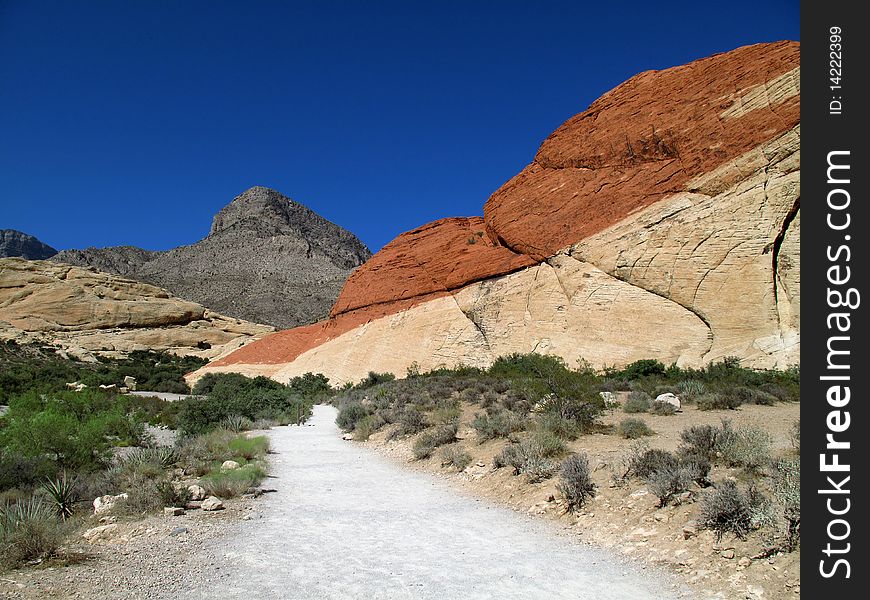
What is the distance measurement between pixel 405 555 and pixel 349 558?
58 centimetres

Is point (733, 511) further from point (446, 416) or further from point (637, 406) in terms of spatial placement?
point (446, 416)

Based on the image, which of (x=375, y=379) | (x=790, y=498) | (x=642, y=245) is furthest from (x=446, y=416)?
(x=375, y=379)

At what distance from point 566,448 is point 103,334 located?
172 ft

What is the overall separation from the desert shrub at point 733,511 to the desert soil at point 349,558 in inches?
31.1

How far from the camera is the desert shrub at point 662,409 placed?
12.6m

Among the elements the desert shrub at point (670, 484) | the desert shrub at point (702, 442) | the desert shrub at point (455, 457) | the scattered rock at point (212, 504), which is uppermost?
the desert shrub at point (702, 442)

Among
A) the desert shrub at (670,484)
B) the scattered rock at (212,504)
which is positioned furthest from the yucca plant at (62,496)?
the desert shrub at (670,484)

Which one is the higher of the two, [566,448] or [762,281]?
[762,281]

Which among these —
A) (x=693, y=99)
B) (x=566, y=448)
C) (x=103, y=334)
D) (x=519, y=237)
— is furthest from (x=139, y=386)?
(x=693, y=99)

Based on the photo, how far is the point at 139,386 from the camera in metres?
→ 35.4

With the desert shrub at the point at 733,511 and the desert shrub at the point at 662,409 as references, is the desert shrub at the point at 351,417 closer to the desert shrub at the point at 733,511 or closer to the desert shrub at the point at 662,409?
the desert shrub at the point at 662,409

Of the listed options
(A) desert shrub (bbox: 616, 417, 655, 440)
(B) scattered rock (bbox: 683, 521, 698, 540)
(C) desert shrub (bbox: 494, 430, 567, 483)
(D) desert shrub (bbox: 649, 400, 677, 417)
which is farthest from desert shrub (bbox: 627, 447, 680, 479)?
(D) desert shrub (bbox: 649, 400, 677, 417)

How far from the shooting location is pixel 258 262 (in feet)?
317
